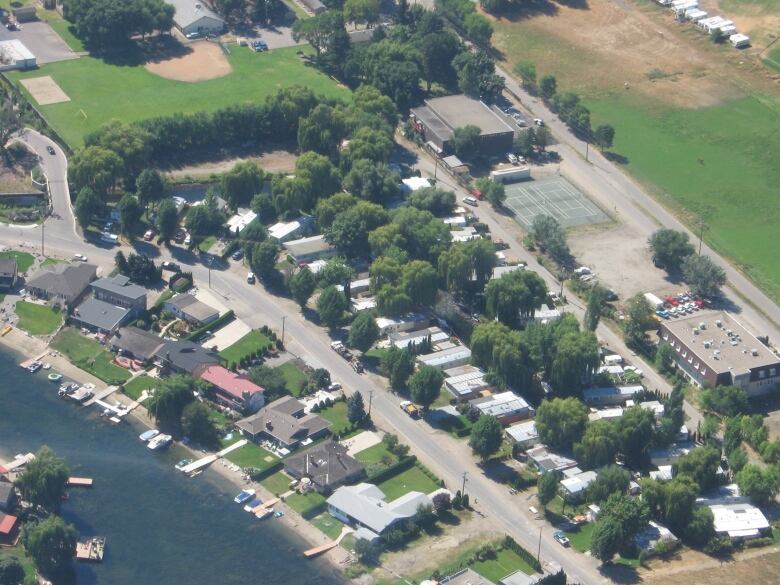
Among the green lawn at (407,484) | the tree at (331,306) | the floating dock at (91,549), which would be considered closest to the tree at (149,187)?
the tree at (331,306)

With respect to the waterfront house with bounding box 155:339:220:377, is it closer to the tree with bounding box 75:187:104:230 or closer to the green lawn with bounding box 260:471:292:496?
the green lawn with bounding box 260:471:292:496

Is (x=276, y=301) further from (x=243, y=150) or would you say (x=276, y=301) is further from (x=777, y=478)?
(x=777, y=478)

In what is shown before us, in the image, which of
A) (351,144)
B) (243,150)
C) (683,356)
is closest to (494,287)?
(683,356)

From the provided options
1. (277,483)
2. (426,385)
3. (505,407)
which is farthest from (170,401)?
(505,407)

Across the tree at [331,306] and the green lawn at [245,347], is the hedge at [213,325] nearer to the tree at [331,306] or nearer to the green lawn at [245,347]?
the green lawn at [245,347]

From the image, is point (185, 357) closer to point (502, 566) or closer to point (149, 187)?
point (149, 187)

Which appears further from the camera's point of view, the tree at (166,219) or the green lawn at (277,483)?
the tree at (166,219)

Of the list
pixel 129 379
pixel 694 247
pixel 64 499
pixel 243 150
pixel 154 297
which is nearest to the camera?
pixel 64 499

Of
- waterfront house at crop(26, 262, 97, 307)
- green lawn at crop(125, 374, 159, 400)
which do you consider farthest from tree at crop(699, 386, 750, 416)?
waterfront house at crop(26, 262, 97, 307)
